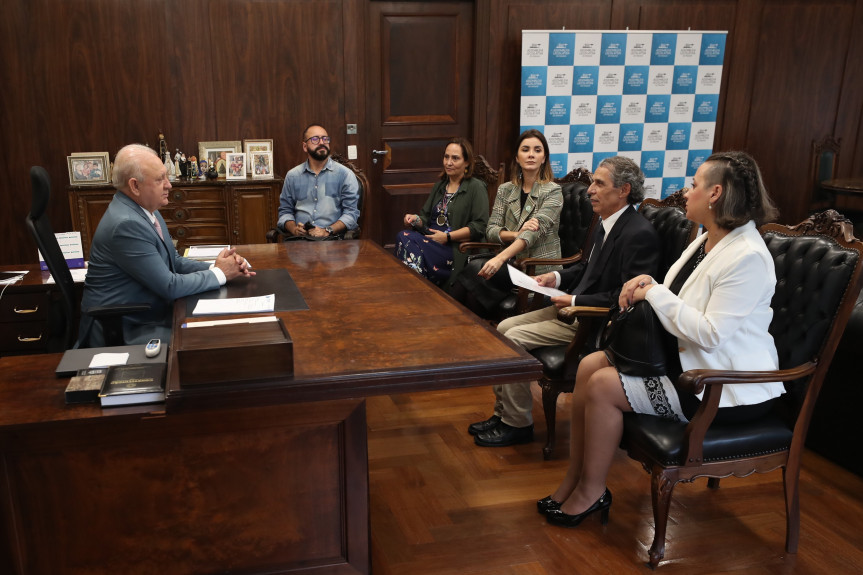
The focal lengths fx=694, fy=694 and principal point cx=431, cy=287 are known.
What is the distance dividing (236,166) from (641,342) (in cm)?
390

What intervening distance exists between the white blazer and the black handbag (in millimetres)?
38

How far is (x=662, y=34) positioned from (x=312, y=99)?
3014 millimetres

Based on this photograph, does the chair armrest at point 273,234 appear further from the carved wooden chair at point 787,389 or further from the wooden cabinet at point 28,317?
the carved wooden chair at point 787,389

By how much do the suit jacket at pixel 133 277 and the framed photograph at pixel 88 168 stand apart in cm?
275

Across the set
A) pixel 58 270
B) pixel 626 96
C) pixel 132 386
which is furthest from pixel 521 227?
pixel 626 96

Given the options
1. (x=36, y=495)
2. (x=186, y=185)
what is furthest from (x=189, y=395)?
(x=186, y=185)

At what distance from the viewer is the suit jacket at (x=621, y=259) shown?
8.58 feet

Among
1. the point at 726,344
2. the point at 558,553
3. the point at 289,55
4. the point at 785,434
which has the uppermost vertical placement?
the point at 289,55

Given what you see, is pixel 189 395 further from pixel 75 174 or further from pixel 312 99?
pixel 312 99

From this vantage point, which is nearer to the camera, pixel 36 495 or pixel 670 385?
pixel 36 495

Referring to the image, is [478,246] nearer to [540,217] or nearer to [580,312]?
[540,217]

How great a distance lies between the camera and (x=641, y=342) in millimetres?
2141

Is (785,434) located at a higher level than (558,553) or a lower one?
higher

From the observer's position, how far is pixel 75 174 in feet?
16.3
